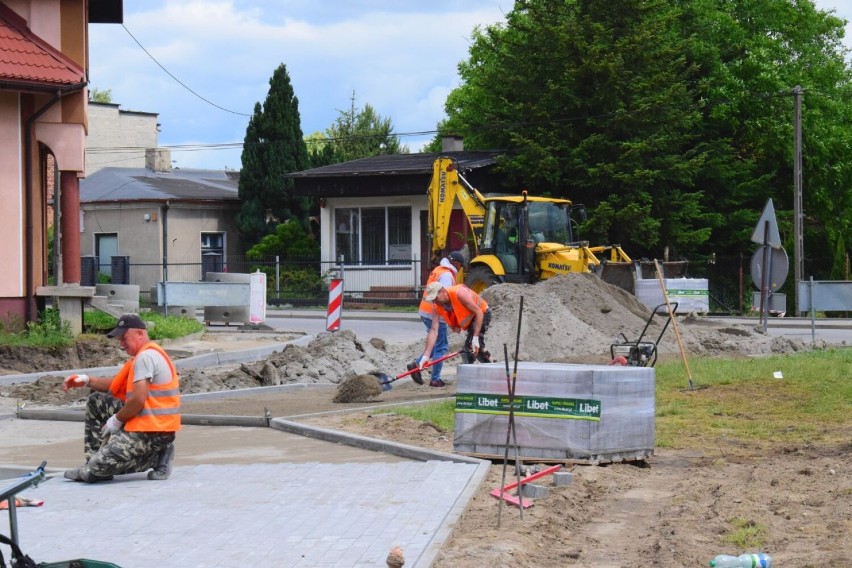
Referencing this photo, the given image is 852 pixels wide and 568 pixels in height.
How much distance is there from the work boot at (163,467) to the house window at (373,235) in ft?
107

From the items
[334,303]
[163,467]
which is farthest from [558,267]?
[163,467]

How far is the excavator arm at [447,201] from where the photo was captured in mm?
31141

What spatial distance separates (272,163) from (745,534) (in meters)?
43.1

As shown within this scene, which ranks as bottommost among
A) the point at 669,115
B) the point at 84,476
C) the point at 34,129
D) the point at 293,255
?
the point at 84,476

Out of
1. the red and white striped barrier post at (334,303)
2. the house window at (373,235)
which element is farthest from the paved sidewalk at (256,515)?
the house window at (373,235)

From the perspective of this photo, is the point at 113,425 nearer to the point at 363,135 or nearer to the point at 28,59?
the point at 28,59

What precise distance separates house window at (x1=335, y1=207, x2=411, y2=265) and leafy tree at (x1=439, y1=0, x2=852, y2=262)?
4455 mm

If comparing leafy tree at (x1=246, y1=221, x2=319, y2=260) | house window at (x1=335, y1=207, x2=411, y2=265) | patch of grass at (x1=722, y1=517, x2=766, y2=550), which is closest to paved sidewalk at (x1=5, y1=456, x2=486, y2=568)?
patch of grass at (x1=722, y1=517, x2=766, y2=550)

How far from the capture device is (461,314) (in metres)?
16.3

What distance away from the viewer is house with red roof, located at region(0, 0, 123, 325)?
19953 mm

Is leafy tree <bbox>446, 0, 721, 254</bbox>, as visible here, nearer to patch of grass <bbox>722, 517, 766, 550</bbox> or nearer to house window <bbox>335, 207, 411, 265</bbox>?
house window <bbox>335, 207, 411, 265</bbox>

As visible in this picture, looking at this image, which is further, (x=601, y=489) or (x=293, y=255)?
(x=293, y=255)

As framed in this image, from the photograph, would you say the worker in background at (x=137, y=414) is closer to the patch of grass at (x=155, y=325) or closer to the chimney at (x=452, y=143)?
the patch of grass at (x=155, y=325)

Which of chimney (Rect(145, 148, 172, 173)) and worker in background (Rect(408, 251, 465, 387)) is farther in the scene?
chimney (Rect(145, 148, 172, 173))
